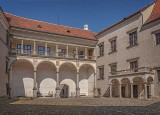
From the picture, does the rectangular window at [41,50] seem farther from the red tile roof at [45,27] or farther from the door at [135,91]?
the door at [135,91]

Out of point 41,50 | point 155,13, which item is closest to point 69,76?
point 41,50

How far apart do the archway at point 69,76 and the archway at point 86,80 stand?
3.81 feet

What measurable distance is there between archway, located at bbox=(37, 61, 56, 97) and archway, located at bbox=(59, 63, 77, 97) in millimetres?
1248

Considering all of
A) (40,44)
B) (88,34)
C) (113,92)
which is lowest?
(113,92)

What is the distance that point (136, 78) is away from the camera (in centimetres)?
2297

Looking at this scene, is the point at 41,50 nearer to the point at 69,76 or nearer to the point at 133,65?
the point at 69,76

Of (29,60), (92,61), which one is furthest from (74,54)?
(29,60)

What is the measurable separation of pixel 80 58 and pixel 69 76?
344 cm

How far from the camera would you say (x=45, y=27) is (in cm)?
3105

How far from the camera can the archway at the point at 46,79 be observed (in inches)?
1193

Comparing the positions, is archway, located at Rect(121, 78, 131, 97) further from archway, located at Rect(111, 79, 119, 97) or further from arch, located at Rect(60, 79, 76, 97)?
arch, located at Rect(60, 79, 76, 97)

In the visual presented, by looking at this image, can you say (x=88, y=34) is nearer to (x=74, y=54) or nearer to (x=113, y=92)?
(x=74, y=54)

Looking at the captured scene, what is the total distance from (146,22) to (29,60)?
48.5 feet

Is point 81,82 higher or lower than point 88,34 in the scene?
lower
